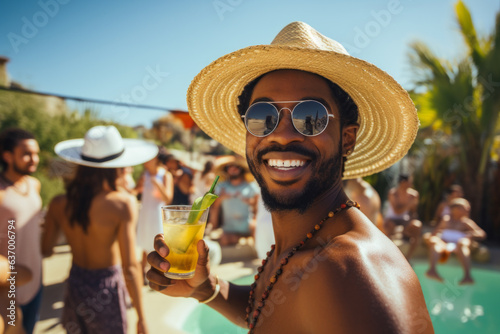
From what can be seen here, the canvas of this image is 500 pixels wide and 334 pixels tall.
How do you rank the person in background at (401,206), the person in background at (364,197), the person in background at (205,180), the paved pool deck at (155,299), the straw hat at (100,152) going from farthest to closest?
the person in background at (401,206) < the person in background at (205,180) < the person in background at (364,197) < the paved pool deck at (155,299) < the straw hat at (100,152)

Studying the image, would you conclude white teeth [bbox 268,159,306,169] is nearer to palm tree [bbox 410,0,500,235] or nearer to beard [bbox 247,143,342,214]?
beard [bbox 247,143,342,214]

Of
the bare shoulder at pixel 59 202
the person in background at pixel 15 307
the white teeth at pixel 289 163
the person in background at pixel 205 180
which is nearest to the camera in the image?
the white teeth at pixel 289 163

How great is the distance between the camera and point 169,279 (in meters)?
1.70

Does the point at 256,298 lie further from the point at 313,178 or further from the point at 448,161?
the point at 448,161

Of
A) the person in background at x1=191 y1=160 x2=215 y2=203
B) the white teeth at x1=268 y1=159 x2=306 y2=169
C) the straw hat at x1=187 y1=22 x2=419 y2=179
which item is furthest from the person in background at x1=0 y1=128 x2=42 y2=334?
the person in background at x1=191 y1=160 x2=215 y2=203

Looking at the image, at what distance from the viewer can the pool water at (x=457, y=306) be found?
18.5 feet

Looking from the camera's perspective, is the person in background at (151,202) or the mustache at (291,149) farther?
the person in background at (151,202)

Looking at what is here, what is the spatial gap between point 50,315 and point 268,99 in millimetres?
4240

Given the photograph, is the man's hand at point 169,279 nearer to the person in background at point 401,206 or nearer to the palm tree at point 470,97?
the person in background at point 401,206

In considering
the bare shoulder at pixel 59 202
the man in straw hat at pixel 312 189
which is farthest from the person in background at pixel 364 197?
the bare shoulder at pixel 59 202

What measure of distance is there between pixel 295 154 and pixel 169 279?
33.2 inches

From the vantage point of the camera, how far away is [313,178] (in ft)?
5.10

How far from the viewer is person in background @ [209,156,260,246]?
7133 mm

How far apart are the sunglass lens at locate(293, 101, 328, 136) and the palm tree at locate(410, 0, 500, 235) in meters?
8.64
